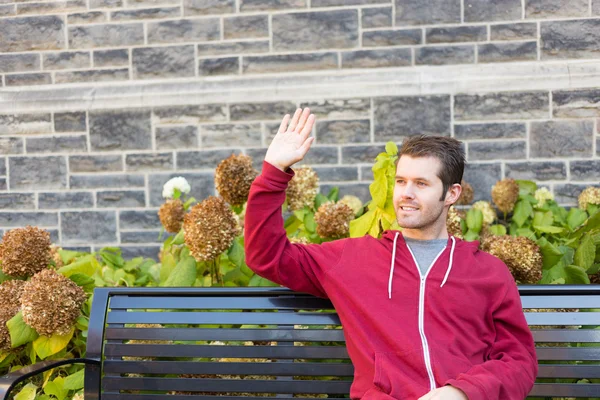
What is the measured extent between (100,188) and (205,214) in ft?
7.74

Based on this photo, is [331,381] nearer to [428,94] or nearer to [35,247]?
[35,247]

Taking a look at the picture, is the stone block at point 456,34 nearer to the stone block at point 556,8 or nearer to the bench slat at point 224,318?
the stone block at point 556,8

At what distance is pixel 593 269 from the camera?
9.25 feet

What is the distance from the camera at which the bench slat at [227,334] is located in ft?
8.04

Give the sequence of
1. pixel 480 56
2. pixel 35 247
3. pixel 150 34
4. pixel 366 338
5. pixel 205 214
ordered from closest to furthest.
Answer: pixel 366 338
pixel 205 214
pixel 35 247
pixel 480 56
pixel 150 34

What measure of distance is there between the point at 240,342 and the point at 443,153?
1076 millimetres

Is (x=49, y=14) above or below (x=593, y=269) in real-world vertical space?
above

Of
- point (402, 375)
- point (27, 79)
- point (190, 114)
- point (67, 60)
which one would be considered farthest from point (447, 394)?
point (27, 79)

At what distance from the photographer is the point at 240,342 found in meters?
2.56

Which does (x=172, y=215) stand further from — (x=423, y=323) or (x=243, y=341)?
(x=423, y=323)

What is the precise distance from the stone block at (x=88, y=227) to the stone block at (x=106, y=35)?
1.18 m

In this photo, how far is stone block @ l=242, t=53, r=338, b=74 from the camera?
4289mm

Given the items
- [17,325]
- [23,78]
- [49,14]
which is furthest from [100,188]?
[17,325]

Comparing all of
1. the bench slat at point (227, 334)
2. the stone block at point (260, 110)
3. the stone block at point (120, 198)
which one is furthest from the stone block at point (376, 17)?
the bench slat at point (227, 334)
